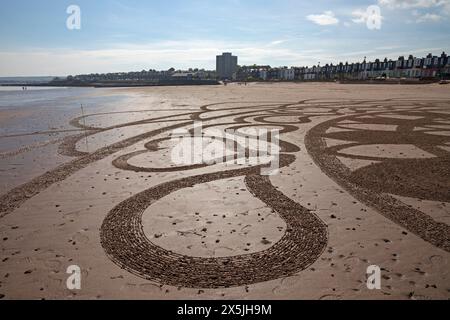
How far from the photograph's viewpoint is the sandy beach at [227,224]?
20.6 feet

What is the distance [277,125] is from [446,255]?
60.4 ft

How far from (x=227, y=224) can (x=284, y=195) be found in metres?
2.89

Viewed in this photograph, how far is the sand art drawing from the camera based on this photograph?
6836mm

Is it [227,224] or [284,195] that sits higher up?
[284,195]

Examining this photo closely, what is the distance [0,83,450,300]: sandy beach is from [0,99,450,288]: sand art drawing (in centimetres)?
5

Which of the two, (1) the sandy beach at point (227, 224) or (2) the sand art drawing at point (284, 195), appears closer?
(1) the sandy beach at point (227, 224)

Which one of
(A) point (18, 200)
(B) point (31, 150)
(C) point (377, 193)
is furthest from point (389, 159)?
(B) point (31, 150)

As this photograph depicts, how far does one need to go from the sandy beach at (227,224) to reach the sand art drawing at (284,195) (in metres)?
0.05

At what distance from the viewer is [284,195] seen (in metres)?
10.8

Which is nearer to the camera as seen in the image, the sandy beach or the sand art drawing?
the sandy beach

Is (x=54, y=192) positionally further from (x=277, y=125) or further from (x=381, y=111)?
(x=381, y=111)

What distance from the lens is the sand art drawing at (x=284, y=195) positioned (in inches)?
269

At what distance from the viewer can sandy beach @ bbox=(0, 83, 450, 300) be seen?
6.27m

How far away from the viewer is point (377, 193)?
10820 mm
